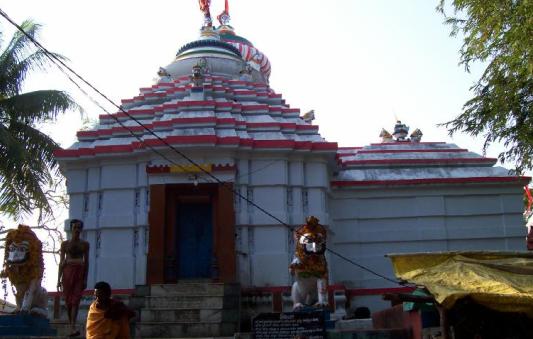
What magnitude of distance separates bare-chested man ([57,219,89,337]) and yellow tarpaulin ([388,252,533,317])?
5.37 metres

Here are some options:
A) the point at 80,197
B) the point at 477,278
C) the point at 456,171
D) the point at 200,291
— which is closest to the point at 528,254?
the point at 477,278

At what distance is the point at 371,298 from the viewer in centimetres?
1559

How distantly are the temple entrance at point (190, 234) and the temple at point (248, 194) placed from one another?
3 centimetres

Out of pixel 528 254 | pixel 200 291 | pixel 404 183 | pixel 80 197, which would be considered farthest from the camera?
pixel 404 183

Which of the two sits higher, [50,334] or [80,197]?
[80,197]

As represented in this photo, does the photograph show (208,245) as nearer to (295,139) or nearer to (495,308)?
(295,139)

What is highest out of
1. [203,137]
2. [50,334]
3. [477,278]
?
[203,137]

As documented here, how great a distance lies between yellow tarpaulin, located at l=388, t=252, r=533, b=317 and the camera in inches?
303

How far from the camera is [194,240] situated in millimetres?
15352

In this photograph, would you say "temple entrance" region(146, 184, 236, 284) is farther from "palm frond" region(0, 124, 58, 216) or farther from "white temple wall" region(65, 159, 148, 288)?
"palm frond" region(0, 124, 58, 216)

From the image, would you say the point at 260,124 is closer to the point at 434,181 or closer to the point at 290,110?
the point at 290,110

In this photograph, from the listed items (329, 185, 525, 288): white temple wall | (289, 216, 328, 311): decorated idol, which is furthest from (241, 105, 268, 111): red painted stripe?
(289, 216, 328, 311): decorated idol

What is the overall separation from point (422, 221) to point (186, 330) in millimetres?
8091

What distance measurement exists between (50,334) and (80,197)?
208 inches
